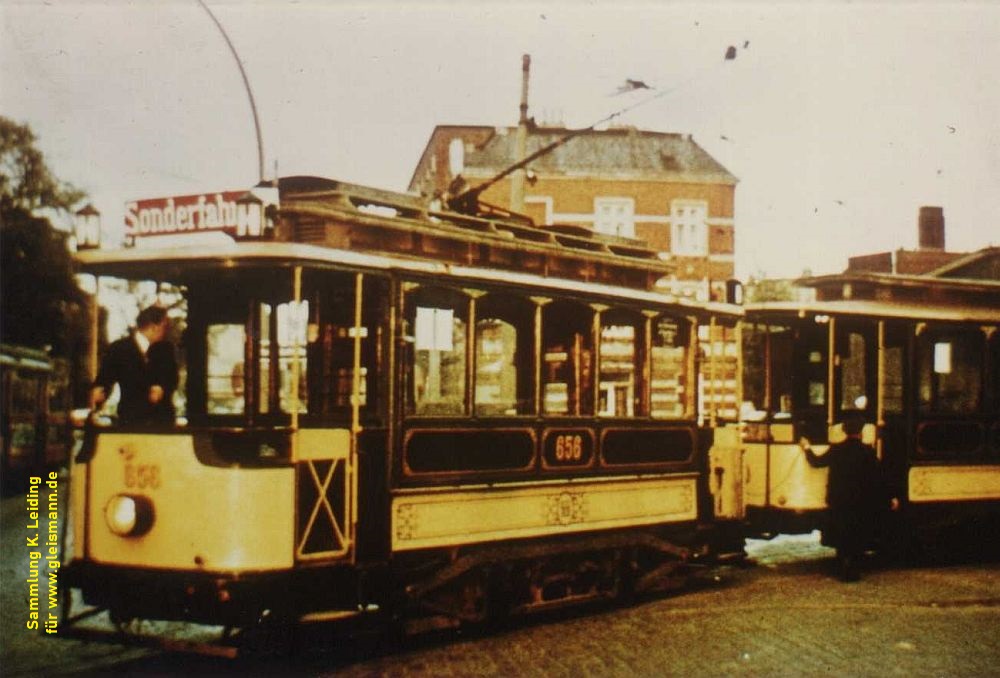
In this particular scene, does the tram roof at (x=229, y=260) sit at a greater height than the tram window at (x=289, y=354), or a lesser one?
greater

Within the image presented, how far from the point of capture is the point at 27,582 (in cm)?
1075

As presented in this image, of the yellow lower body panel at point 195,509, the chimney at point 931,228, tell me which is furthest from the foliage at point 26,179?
the chimney at point 931,228

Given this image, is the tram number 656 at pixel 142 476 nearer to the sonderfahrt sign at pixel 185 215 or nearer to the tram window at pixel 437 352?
the sonderfahrt sign at pixel 185 215

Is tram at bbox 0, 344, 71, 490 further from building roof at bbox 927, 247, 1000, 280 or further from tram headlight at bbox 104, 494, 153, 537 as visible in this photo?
building roof at bbox 927, 247, 1000, 280

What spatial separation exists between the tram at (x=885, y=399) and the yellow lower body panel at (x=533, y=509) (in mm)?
1777

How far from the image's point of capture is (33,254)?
992 inches

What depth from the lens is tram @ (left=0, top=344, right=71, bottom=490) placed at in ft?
65.0

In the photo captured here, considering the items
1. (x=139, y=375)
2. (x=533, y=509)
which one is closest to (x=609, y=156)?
(x=533, y=509)

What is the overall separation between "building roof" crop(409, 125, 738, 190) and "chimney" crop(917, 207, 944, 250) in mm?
8144

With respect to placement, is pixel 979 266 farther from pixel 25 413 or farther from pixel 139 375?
pixel 25 413

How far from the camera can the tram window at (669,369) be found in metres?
9.81

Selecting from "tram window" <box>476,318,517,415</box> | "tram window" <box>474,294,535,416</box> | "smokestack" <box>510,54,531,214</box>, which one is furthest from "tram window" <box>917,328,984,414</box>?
"smokestack" <box>510,54,531,214</box>

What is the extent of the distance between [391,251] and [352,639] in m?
2.84

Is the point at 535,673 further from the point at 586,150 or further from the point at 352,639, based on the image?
the point at 586,150
